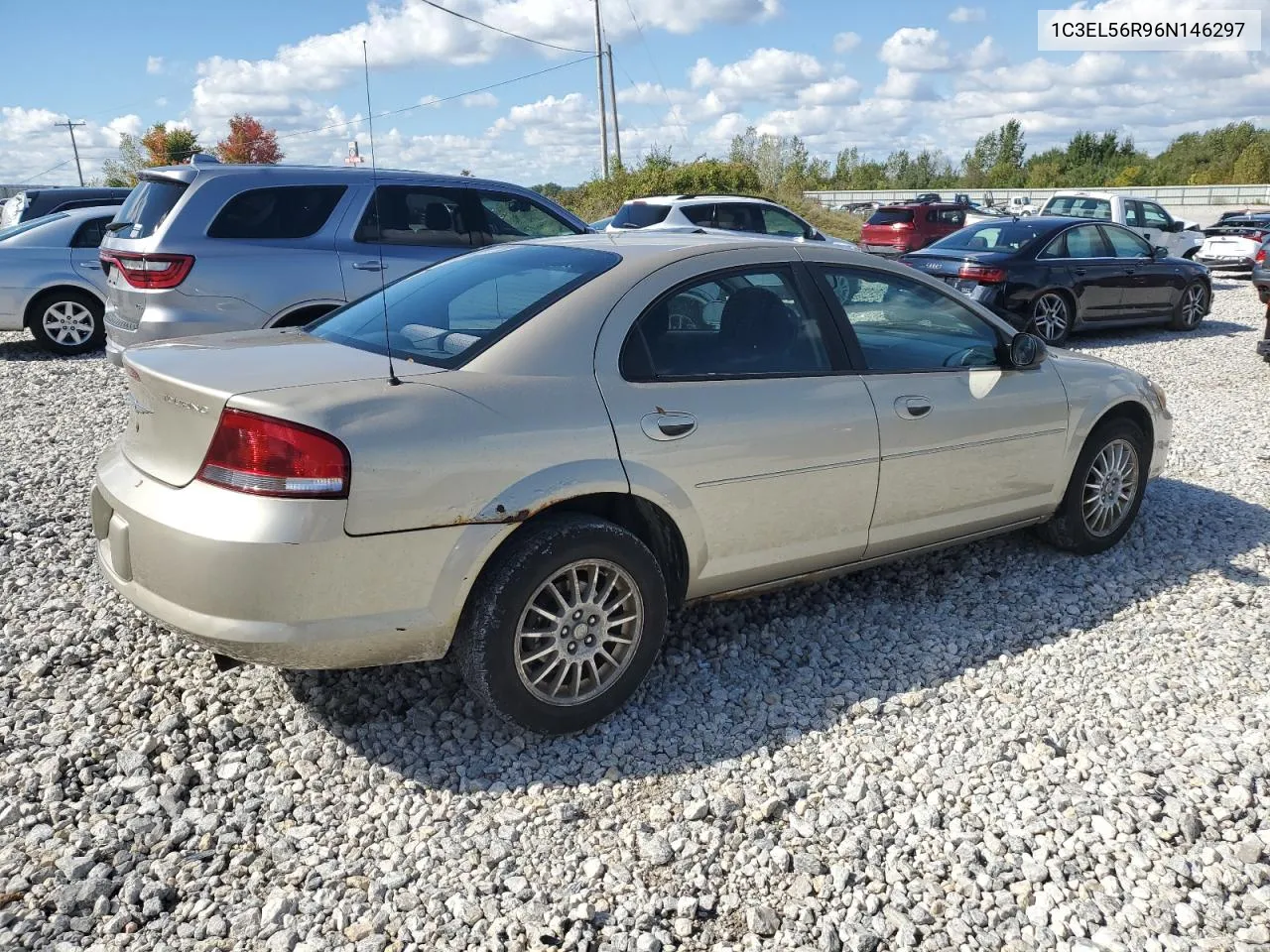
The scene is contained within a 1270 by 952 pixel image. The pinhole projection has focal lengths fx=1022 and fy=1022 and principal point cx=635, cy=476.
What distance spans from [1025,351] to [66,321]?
10.3 m

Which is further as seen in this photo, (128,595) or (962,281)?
(962,281)

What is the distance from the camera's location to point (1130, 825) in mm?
3025

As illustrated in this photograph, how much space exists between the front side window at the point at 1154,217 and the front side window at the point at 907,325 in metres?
17.2

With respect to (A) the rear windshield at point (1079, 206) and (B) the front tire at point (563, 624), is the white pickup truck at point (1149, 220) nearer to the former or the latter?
(A) the rear windshield at point (1079, 206)

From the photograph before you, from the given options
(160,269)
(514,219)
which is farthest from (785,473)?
(514,219)

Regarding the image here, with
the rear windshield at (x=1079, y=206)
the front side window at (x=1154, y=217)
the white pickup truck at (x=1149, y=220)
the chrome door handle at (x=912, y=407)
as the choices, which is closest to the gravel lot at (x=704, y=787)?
the chrome door handle at (x=912, y=407)

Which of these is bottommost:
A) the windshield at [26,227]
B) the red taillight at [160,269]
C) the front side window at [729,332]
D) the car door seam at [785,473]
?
the car door seam at [785,473]

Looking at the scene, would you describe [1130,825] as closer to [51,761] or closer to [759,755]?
[759,755]

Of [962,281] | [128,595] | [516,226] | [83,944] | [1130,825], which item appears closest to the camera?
[83,944]

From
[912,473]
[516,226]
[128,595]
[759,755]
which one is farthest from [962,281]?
[128,595]

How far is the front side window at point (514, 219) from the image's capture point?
8578mm

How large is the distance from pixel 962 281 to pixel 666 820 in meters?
9.80

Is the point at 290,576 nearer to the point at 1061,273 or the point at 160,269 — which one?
the point at 160,269

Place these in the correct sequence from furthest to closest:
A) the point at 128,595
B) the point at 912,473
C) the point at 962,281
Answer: the point at 962,281 < the point at 912,473 < the point at 128,595
